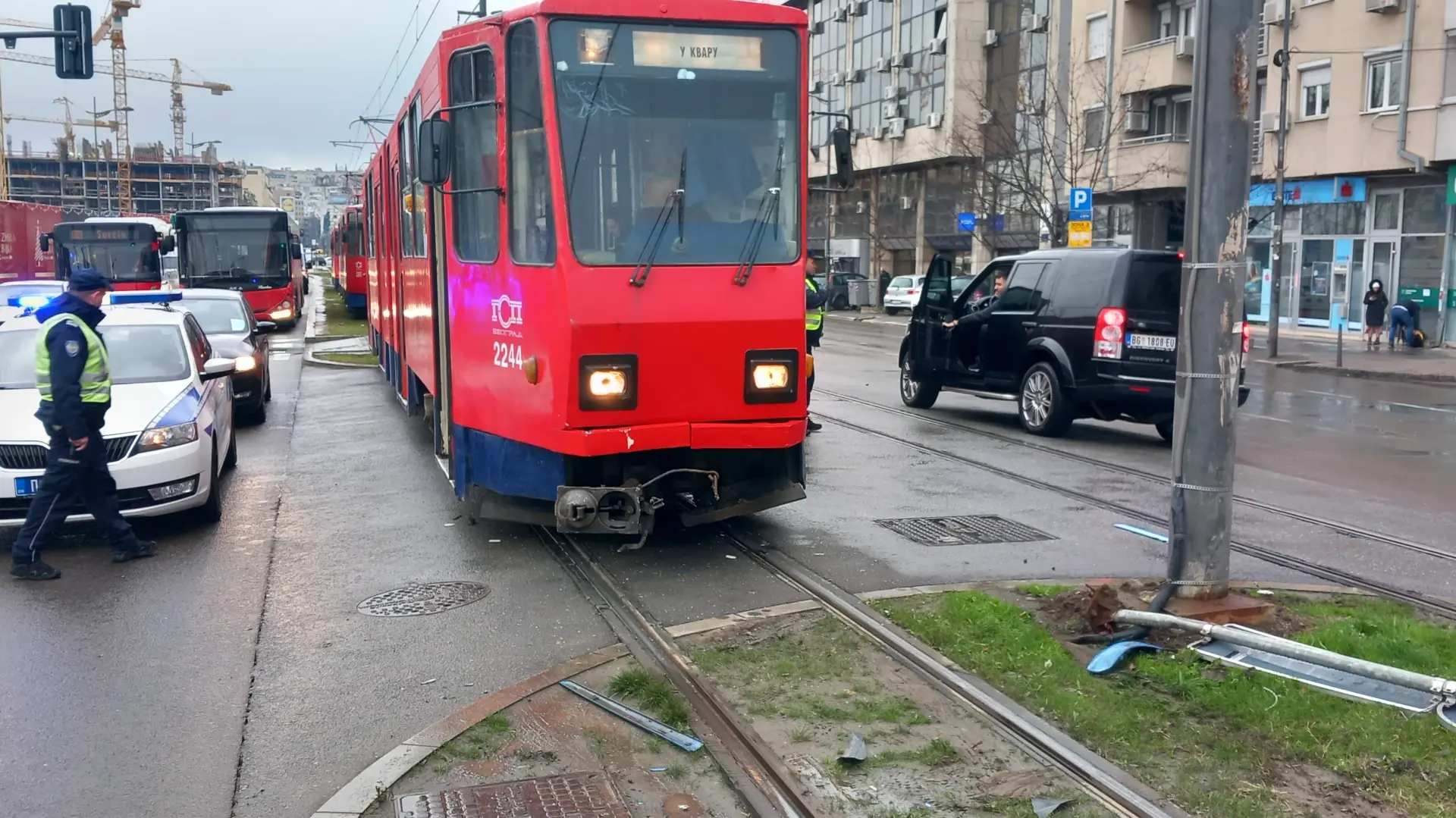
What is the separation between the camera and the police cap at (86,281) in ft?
27.0

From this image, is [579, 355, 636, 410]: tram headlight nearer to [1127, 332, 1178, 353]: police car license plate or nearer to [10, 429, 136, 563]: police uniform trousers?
[10, 429, 136, 563]: police uniform trousers

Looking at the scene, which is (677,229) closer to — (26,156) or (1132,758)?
(1132,758)

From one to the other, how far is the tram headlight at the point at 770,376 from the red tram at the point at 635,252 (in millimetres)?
11

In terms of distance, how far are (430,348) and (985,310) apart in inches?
285

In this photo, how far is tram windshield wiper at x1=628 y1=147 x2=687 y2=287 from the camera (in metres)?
7.62

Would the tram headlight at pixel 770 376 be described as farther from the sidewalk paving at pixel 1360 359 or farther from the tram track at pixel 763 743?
the sidewalk paving at pixel 1360 359

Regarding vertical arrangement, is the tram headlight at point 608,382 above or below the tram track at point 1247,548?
above

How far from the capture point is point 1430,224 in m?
Answer: 30.1

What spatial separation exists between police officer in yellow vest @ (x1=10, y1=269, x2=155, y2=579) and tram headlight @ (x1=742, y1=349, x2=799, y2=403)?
4169mm

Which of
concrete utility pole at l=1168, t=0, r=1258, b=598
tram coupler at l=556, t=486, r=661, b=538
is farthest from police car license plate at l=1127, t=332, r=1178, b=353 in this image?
tram coupler at l=556, t=486, r=661, b=538

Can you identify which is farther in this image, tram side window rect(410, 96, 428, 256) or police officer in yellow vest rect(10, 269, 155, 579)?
tram side window rect(410, 96, 428, 256)

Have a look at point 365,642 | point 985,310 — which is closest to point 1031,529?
point 365,642

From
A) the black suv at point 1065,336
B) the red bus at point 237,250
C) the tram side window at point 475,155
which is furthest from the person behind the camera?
the red bus at point 237,250

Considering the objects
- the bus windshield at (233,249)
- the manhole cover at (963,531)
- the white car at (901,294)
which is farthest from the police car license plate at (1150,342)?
the white car at (901,294)
